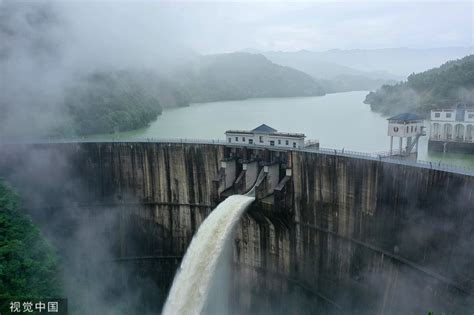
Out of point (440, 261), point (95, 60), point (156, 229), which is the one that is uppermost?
point (95, 60)

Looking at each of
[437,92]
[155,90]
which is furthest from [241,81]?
[437,92]

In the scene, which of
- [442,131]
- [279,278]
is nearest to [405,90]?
[442,131]

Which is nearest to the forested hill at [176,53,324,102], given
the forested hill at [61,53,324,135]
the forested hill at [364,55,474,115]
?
the forested hill at [61,53,324,135]

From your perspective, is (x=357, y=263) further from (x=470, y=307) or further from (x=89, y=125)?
(x=89, y=125)

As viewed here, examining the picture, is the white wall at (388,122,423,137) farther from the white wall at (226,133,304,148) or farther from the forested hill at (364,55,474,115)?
the forested hill at (364,55,474,115)

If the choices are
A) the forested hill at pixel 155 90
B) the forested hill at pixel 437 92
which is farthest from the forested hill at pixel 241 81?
the forested hill at pixel 437 92

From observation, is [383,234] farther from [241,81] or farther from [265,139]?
[241,81]
